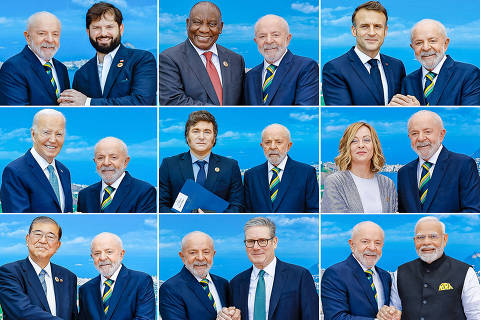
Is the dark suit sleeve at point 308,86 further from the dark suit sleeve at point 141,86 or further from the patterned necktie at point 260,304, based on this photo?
the patterned necktie at point 260,304

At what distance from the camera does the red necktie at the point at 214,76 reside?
746 centimetres

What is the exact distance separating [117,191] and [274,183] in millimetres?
1436

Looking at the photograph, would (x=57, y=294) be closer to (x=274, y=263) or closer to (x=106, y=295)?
(x=106, y=295)

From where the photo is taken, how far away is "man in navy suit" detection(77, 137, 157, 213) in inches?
292

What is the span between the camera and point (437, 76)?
7.52m

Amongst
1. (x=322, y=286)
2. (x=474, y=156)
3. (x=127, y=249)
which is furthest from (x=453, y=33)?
(x=127, y=249)

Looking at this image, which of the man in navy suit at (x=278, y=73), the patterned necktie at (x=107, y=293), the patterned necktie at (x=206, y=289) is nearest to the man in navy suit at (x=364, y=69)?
the man in navy suit at (x=278, y=73)

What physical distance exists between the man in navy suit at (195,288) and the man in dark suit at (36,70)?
6.10 feet

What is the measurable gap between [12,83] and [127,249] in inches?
72.7

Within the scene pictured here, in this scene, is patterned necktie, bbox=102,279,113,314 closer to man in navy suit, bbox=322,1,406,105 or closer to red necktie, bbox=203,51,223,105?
red necktie, bbox=203,51,223,105

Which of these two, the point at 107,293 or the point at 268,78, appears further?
the point at 268,78

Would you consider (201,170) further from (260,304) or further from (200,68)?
(260,304)

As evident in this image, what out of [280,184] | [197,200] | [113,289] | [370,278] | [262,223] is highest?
[280,184]

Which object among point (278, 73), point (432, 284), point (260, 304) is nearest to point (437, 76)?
point (278, 73)
